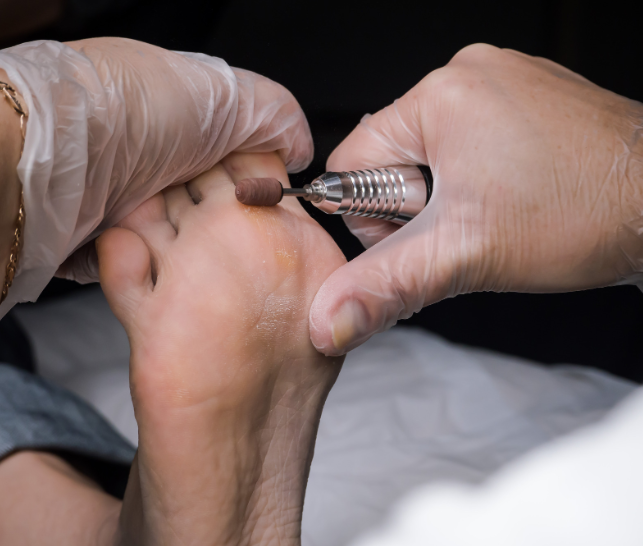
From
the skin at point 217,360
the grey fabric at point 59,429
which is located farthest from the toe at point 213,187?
the grey fabric at point 59,429

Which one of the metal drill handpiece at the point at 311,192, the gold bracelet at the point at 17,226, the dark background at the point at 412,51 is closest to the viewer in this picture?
the gold bracelet at the point at 17,226

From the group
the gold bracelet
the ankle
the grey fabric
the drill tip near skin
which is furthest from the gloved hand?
the grey fabric

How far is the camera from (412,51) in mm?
903

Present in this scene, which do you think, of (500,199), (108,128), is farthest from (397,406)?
(108,128)

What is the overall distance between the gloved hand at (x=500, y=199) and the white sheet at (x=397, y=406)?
0.33 meters

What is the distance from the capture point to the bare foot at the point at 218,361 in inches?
22.4

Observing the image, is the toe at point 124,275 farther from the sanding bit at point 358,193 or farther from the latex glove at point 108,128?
the sanding bit at point 358,193

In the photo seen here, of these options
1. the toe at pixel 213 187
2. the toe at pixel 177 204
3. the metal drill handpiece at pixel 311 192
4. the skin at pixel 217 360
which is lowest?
the skin at pixel 217 360

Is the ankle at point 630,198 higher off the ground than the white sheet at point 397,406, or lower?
higher

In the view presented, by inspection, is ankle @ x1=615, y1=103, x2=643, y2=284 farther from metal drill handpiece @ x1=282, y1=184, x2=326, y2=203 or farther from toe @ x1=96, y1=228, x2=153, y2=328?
toe @ x1=96, y1=228, x2=153, y2=328

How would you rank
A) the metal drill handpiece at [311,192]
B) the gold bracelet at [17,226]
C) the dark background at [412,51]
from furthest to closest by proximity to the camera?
the dark background at [412,51] → the metal drill handpiece at [311,192] → the gold bracelet at [17,226]

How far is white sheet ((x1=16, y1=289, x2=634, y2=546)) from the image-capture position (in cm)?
85

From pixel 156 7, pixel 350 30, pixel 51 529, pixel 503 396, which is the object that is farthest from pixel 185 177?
pixel 503 396

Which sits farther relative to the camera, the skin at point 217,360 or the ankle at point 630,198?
the ankle at point 630,198
